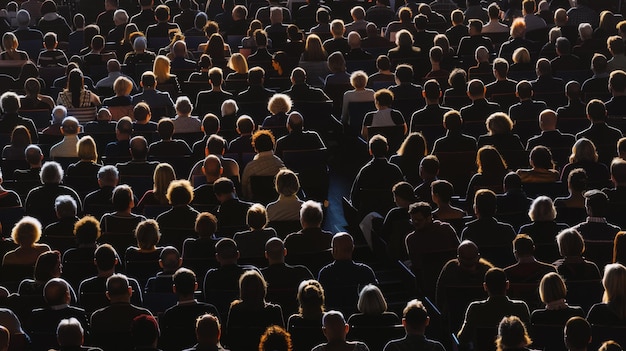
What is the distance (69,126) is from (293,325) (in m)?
6.04

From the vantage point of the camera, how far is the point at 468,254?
10.5m

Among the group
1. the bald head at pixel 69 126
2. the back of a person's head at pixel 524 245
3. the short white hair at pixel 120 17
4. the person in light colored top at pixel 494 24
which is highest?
the back of a person's head at pixel 524 245

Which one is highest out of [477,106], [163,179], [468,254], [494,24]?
[468,254]

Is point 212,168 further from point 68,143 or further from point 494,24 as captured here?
point 494,24

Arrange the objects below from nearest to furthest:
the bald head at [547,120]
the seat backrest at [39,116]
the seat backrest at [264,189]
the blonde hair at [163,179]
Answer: the blonde hair at [163,179] → the seat backrest at [264,189] → the bald head at [547,120] → the seat backrest at [39,116]

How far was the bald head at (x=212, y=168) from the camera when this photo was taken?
13.2 metres

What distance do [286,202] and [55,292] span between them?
3.21 m

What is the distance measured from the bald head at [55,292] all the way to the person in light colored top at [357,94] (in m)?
6.84

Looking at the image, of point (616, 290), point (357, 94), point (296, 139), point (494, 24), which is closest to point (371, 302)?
point (616, 290)

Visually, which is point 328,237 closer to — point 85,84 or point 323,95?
point 323,95

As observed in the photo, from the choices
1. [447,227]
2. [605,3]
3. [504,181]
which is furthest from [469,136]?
[605,3]

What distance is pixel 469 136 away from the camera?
14258 mm

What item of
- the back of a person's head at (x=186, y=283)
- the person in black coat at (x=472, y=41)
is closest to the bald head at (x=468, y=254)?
the back of a person's head at (x=186, y=283)

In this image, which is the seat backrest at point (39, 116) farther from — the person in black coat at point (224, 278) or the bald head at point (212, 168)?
the person in black coat at point (224, 278)
